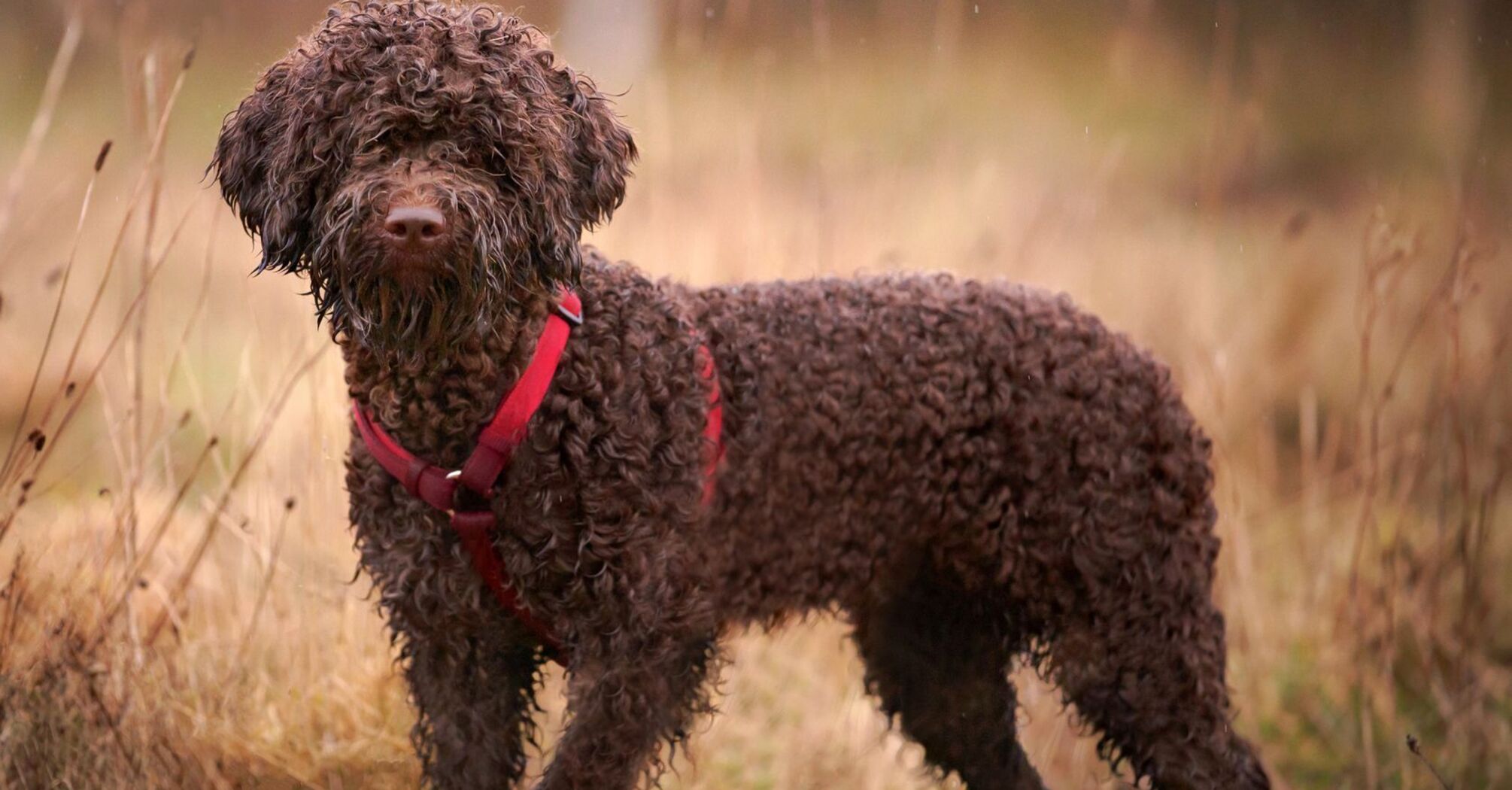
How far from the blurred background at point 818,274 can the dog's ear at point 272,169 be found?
0.12 meters

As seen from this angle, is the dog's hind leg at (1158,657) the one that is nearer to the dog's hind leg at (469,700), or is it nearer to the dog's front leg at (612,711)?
the dog's front leg at (612,711)

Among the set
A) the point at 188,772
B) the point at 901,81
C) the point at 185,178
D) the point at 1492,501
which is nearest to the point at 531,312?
the point at 188,772

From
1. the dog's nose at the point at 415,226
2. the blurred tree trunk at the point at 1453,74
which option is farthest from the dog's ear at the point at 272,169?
the blurred tree trunk at the point at 1453,74

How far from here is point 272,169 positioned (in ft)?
7.52

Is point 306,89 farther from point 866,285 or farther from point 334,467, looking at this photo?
point 334,467

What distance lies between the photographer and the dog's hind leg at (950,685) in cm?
333

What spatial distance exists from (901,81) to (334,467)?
5.93 metres

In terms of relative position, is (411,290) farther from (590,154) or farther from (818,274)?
(818,274)

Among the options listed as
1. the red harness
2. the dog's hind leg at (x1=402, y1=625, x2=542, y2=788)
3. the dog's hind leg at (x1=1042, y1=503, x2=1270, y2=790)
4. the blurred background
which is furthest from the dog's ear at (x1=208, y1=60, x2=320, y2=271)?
the dog's hind leg at (x1=1042, y1=503, x2=1270, y2=790)

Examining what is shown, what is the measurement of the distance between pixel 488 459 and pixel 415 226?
503mm

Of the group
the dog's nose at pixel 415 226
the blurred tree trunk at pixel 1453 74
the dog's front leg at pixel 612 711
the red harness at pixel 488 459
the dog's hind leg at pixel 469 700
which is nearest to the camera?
the dog's nose at pixel 415 226

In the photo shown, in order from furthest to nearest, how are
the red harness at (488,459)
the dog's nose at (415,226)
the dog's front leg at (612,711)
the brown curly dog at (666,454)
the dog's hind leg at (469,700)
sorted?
the dog's hind leg at (469,700), the dog's front leg at (612,711), the red harness at (488,459), the brown curly dog at (666,454), the dog's nose at (415,226)

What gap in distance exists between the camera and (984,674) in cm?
336

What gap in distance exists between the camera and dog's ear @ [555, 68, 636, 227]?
2.45m
